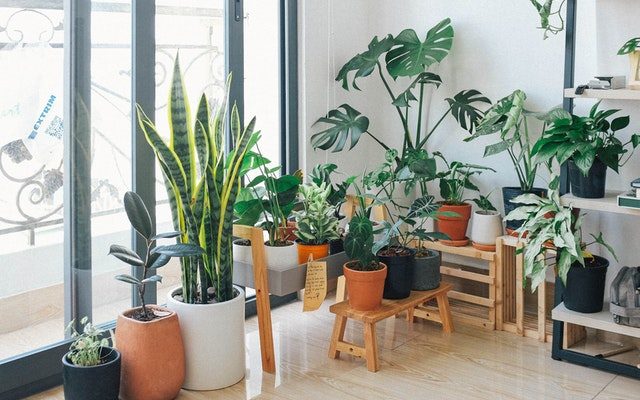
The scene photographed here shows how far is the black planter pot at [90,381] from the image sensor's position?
A: 2.59 metres

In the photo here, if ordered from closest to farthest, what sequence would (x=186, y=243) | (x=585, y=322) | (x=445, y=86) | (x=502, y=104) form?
1. (x=186, y=243)
2. (x=585, y=322)
3. (x=502, y=104)
4. (x=445, y=86)

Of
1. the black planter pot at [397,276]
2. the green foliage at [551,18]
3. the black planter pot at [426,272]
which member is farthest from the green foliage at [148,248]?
the green foliage at [551,18]

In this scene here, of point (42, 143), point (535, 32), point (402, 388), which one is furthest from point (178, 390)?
point (535, 32)

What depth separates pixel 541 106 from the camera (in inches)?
140

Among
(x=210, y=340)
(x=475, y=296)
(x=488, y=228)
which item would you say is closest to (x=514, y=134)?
(x=488, y=228)

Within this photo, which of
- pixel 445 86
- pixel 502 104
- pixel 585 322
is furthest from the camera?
pixel 445 86

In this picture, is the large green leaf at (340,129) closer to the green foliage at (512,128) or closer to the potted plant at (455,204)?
the potted plant at (455,204)

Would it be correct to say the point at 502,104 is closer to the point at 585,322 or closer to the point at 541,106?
the point at 541,106

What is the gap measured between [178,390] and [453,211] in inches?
57.4

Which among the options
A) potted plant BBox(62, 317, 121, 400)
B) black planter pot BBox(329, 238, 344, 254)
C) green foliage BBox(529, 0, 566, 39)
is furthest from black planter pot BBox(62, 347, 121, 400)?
green foliage BBox(529, 0, 566, 39)

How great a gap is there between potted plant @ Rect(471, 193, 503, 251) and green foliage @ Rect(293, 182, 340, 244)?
670 millimetres

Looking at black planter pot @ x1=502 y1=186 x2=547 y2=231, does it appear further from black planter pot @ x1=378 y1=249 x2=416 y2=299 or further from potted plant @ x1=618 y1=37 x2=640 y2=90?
potted plant @ x1=618 y1=37 x2=640 y2=90

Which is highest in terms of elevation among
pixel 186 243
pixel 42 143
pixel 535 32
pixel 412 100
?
pixel 535 32

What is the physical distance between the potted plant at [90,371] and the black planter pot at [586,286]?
1689 millimetres
